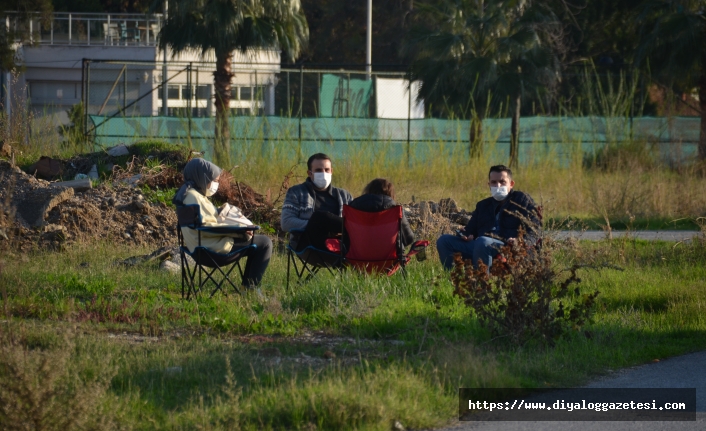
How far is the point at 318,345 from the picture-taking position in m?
6.76

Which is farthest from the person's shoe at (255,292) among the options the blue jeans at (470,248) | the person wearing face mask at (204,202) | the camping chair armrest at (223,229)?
the blue jeans at (470,248)

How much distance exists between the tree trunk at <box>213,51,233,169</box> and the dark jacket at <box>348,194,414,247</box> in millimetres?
9959

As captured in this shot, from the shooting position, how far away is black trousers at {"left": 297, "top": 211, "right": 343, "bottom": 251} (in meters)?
8.91

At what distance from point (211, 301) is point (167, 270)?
2074 millimetres

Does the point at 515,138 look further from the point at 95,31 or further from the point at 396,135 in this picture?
the point at 95,31

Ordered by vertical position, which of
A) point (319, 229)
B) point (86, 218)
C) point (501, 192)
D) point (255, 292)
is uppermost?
point (501, 192)

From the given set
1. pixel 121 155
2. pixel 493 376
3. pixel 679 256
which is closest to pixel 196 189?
pixel 493 376

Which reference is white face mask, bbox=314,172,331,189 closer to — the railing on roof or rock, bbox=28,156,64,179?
rock, bbox=28,156,64,179

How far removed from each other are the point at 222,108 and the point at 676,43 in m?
11.6

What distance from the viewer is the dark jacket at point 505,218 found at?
8.94 metres

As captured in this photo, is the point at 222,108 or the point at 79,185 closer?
the point at 79,185

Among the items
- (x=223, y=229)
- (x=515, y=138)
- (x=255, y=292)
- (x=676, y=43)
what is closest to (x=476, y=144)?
(x=515, y=138)

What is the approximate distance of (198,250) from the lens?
814 cm

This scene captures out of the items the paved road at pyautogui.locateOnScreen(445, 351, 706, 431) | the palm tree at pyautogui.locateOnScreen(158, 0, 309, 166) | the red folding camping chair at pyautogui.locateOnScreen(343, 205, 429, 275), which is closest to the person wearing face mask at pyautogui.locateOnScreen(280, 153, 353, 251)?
the red folding camping chair at pyautogui.locateOnScreen(343, 205, 429, 275)
